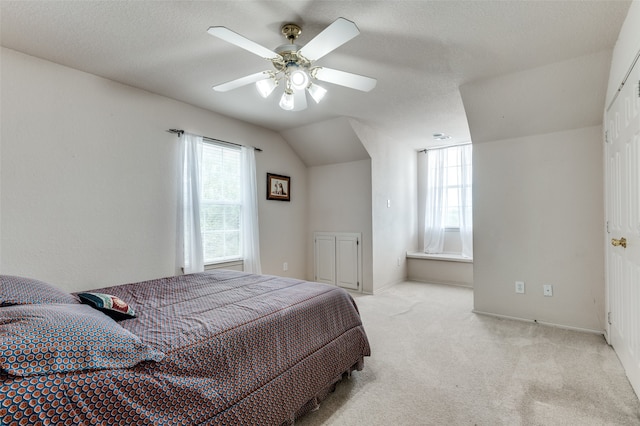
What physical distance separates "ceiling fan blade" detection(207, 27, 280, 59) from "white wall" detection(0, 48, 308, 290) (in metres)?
1.80

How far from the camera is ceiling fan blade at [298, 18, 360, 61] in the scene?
147 cm

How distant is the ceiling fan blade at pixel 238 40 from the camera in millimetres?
1524

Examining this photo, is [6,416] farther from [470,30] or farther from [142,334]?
[470,30]

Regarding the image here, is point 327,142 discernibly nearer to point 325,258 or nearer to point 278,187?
point 278,187

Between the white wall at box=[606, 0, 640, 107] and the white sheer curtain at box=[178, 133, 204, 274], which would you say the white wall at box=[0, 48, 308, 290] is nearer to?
the white sheer curtain at box=[178, 133, 204, 274]

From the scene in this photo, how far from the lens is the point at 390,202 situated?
475 centimetres

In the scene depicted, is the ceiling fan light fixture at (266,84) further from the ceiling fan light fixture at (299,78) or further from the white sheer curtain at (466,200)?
the white sheer curtain at (466,200)

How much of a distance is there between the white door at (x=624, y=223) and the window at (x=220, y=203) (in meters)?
3.51

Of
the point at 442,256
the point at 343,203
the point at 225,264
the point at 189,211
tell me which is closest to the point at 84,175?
the point at 189,211

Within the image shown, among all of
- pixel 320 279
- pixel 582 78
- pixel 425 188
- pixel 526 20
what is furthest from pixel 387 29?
pixel 425 188

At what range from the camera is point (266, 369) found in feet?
4.68

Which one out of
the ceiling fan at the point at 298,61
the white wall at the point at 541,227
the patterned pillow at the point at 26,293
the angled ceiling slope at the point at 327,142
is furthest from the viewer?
the angled ceiling slope at the point at 327,142

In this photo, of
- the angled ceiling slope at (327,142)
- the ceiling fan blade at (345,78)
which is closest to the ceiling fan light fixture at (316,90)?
the ceiling fan blade at (345,78)

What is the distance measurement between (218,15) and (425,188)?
177 inches
